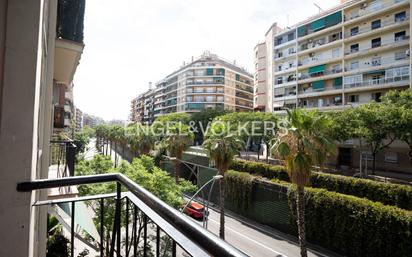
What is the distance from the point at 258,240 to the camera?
17.0 m

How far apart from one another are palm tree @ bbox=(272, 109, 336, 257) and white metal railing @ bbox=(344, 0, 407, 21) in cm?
2885

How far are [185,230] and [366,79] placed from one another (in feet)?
127

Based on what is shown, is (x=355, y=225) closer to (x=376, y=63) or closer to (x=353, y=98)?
(x=353, y=98)

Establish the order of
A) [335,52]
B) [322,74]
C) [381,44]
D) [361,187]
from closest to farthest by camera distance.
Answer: [361,187], [381,44], [335,52], [322,74]

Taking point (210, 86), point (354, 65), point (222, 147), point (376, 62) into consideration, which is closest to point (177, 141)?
point (222, 147)

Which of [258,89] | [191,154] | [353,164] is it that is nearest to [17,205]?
[191,154]

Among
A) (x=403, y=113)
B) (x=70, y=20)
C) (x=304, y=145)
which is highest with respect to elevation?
(x=70, y=20)

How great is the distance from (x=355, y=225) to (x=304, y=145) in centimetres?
628

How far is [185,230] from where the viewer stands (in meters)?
0.99

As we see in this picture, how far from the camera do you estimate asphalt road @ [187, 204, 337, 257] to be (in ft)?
50.0

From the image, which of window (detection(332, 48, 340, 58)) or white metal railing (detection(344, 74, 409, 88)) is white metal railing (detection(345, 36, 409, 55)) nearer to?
window (detection(332, 48, 340, 58))

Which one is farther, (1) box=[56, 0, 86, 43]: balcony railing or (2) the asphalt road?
(2) the asphalt road

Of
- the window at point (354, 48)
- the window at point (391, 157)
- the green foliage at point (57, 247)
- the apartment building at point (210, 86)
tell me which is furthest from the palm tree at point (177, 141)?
Answer: the apartment building at point (210, 86)

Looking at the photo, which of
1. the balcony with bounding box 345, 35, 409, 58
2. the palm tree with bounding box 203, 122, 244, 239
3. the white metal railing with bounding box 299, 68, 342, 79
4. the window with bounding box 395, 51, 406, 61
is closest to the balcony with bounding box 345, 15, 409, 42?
the balcony with bounding box 345, 35, 409, 58
